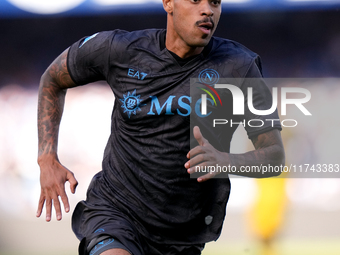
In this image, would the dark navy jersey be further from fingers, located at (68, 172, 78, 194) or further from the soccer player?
fingers, located at (68, 172, 78, 194)

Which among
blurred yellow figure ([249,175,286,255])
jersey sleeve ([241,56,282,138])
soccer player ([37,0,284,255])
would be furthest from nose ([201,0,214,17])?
blurred yellow figure ([249,175,286,255])

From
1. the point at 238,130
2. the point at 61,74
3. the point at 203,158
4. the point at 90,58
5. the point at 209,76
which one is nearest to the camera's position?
the point at 203,158

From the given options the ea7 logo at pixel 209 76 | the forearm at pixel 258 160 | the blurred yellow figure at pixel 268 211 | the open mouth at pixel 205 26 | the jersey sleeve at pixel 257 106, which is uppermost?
the open mouth at pixel 205 26

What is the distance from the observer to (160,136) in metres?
2.49

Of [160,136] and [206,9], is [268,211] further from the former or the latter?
[206,9]

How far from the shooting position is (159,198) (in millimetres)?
2514

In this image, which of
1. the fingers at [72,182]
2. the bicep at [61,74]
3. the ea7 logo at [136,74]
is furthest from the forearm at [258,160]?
the bicep at [61,74]

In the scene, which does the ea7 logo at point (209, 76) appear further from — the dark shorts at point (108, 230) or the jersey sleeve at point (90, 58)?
the dark shorts at point (108, 230)

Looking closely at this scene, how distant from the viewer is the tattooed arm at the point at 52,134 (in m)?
2.61

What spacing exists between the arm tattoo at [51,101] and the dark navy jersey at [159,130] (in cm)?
17

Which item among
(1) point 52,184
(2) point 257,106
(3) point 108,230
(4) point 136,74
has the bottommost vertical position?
(3) point 108,230

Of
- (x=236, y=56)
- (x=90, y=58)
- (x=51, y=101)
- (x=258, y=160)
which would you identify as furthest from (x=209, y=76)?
(x=51, y=101)

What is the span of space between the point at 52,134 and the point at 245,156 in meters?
1.24

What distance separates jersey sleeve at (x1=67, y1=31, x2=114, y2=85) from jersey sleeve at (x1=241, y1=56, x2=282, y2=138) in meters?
0.82
